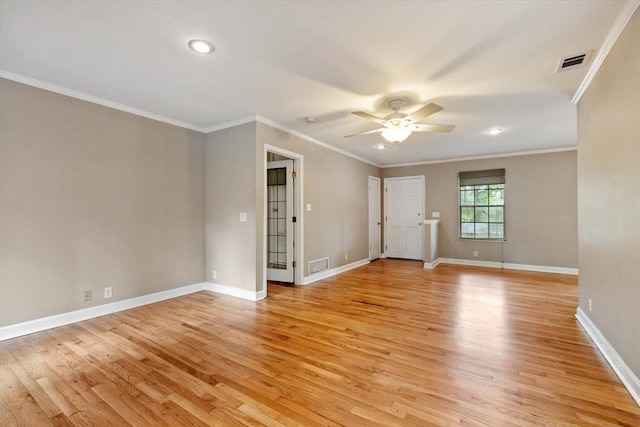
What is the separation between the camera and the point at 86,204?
3307mm

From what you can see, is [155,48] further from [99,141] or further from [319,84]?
[99,141]

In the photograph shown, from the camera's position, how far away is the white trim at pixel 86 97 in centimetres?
281

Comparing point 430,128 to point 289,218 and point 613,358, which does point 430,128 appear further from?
point 613,358

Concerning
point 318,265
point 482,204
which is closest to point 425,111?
point 318,265

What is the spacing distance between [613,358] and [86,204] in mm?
5269

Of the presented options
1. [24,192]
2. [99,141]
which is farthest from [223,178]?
[24,192]

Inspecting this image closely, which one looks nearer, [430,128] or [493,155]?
[430,128]

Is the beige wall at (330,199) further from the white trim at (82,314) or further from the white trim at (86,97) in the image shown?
the white trim at (82,314)

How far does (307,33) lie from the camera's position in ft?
7.06

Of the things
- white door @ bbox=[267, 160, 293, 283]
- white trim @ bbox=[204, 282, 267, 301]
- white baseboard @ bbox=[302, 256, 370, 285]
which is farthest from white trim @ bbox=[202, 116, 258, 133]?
white baseboard @ bbox=[302, 256, 370, 285]

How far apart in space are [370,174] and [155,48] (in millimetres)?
5635

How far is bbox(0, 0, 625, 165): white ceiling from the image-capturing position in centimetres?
192

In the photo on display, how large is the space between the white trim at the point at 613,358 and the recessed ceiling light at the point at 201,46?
3.86 meters

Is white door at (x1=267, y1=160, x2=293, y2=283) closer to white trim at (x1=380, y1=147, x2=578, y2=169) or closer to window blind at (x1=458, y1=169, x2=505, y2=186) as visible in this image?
white trim at (x1=380, y1=147, x2=578, y2=169)
